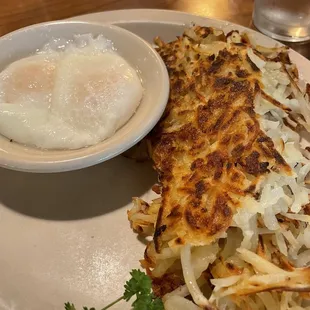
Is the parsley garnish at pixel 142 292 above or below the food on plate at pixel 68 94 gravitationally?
below

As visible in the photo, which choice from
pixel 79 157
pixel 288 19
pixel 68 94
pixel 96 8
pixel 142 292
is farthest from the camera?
pixel 96 8

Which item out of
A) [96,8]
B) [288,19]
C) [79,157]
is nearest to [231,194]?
[79,157]

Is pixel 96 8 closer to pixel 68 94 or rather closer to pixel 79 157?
pixel 68 94

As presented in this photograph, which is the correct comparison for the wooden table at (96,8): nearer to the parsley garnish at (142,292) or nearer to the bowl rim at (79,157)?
the bowl rim at (79,157)

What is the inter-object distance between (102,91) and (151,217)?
0.64 metres

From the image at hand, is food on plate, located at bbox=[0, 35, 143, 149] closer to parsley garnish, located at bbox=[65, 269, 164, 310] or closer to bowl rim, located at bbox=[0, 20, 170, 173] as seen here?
bowl rim, located at bbox=[0, 20, 170, 173]

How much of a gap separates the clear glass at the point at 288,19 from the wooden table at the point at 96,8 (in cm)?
19

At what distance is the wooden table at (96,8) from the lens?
10.3ft

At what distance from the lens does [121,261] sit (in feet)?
5.92

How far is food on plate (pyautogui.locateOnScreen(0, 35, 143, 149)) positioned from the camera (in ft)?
6.54

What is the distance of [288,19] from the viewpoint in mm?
2873

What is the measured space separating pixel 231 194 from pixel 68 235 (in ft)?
2.11

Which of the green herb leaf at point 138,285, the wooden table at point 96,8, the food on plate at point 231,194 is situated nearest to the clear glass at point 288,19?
the wooden table at point 96,8

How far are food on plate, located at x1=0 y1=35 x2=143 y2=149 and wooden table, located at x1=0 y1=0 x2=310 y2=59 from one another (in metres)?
0.88
